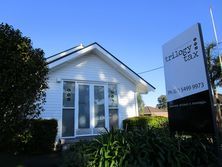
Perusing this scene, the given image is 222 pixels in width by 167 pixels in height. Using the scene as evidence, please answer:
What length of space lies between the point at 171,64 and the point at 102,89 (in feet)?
21.3

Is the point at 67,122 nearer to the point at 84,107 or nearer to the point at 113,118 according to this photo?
the point at 84,107

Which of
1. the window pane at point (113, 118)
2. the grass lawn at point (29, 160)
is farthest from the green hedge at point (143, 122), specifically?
the grass lawn at point (29, 160)

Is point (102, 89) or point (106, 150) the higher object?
point (102, 89)

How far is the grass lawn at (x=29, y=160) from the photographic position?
27.1 ft

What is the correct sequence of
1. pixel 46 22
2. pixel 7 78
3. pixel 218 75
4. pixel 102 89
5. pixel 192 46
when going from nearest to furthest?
pixel 7 78
pixel 192 46
pixel 46 22
pixel 102 89
pixel 218 75

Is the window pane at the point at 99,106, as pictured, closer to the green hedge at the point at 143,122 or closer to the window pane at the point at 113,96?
the window pane at the point at 113,96

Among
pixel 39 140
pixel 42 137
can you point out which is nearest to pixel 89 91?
pixel 42 137

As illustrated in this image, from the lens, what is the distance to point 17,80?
6.88 metres

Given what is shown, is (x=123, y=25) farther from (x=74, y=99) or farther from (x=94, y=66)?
(x=74, y=99)

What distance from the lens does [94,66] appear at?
1457 cm

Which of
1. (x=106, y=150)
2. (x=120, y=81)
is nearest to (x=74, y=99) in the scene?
(x=120, y=81)

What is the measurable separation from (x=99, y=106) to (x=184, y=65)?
23.1 ft

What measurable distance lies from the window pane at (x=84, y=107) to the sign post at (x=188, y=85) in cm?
599

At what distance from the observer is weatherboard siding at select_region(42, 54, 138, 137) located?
41.8ft
